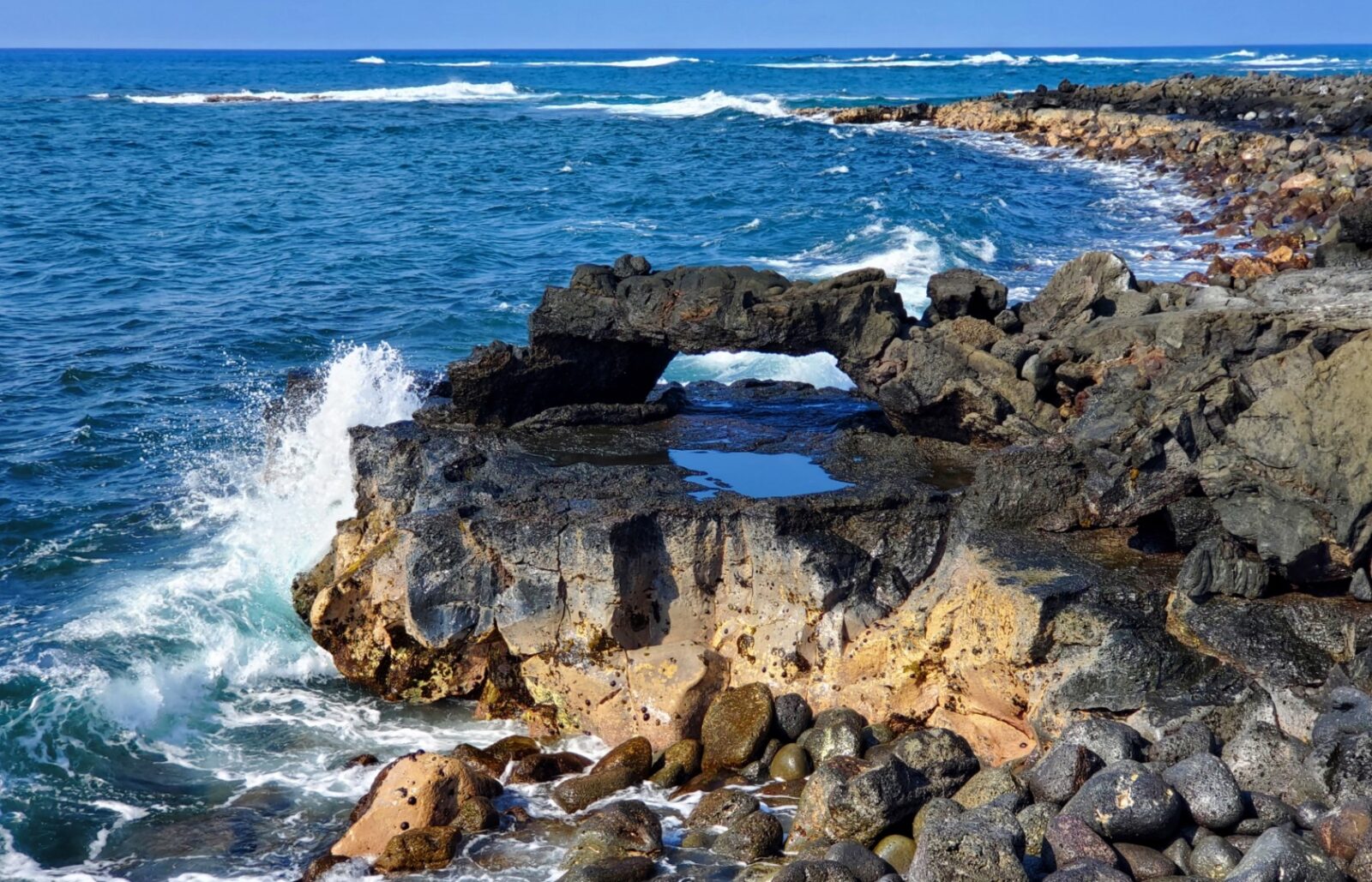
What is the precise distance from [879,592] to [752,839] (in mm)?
2458

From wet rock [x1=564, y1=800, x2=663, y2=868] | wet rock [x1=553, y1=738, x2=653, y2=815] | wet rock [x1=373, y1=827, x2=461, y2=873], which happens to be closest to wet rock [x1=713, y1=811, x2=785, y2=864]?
wet rock [x1=564, y1=800, x2=663, y2=868]

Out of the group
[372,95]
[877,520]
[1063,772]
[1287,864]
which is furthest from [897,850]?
[372,95]

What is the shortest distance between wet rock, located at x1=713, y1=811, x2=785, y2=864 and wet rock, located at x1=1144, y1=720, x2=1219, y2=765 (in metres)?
2.50

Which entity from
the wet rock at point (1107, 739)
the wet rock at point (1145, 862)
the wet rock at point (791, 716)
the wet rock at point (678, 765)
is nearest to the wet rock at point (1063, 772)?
the wet rock at point (1107, 739)

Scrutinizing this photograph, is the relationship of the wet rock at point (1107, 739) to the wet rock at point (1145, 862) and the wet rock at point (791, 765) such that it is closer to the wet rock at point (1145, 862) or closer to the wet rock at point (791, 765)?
the wet rock at point (1145, 862)

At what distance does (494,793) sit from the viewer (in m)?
9.62

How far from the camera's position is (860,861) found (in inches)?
304

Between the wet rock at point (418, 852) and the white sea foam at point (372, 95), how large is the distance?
72.1 meters

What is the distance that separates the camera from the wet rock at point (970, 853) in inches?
269

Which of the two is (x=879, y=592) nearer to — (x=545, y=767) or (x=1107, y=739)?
(x=1107, y=739)

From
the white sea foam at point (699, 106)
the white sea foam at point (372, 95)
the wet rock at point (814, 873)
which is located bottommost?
the wet rock at point (814, 873)

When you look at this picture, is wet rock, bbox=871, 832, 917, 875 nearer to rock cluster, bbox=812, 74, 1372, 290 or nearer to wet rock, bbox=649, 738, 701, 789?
wet rock, bbox=649, 738, 701, 789

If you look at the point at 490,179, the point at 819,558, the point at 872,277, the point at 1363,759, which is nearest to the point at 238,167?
the point at 490,179

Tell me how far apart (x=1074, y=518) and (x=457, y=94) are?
79.7 meters
